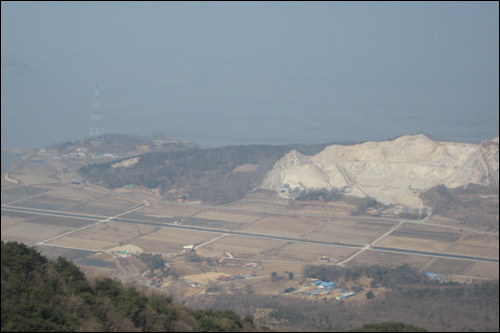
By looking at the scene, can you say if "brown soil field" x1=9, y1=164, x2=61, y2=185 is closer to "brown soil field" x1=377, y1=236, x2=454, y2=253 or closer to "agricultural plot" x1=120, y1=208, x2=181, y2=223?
"agricultural plot" x1=120, y1=208, x2=181, y2=223

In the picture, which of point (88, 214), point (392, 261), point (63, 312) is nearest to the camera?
point (63, 312)

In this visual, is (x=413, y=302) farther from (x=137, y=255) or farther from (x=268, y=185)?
(x=268, y=185)

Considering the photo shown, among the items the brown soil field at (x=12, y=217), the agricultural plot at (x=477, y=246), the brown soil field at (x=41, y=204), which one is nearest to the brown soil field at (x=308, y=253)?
the agricultural plot at (x=477, y=246)

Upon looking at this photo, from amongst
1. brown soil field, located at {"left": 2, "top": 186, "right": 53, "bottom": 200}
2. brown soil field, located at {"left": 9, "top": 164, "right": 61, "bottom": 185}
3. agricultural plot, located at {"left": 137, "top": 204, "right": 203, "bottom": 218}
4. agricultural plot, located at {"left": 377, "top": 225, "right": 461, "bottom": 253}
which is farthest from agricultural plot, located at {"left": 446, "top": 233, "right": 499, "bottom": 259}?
brown soil field, located at {"left": 9, "top": 164, "right": 61, "bottom": 185}

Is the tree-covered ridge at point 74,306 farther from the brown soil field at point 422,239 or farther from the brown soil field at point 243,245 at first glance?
the brown soil field at point 422,239

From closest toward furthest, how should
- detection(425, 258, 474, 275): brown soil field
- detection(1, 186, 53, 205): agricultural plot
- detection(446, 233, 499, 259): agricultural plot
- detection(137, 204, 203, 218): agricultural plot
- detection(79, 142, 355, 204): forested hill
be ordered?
detection(425, 258, 474, 275): brown soil field, detection(446, 233, 499, 259): agricultural plot, detection(137, 204, 203, 218): agricultural plot, detection(1, 186, 53, 205): agricultural plot, detection(79, 142, 355, 204): forested hill

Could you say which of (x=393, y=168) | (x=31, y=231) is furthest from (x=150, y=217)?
(x=393, y=168)

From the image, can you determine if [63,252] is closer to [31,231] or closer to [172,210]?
[31,231]

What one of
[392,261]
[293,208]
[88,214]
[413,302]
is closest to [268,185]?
[293,208]
